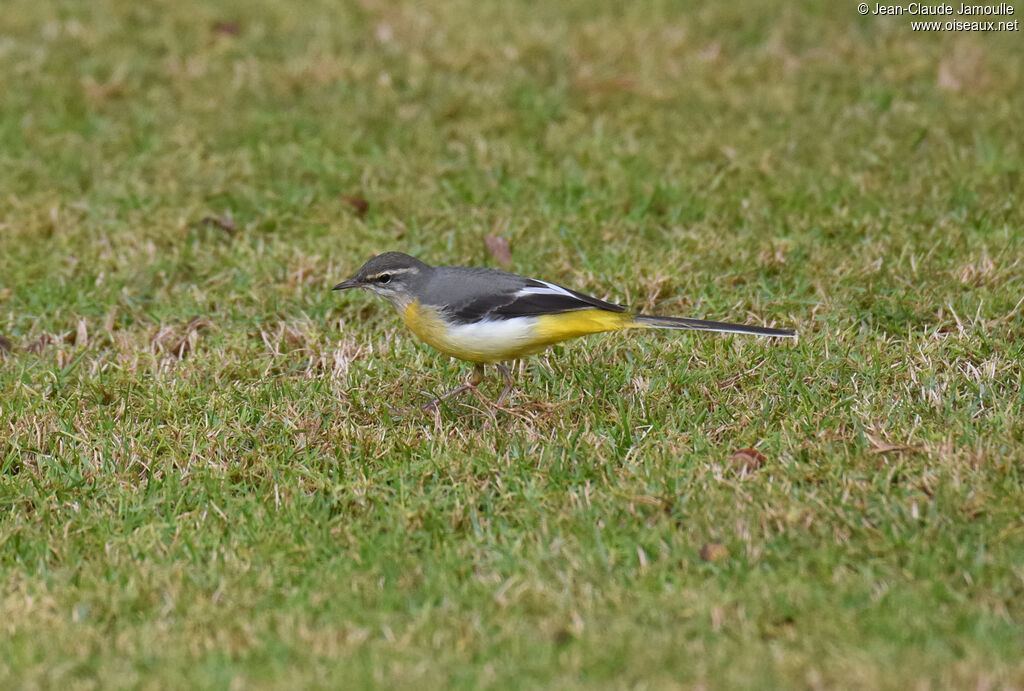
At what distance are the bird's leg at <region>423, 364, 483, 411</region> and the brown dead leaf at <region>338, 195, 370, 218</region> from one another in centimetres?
238

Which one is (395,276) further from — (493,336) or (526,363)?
(526,363)

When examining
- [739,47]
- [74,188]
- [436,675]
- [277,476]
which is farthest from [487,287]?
[739,47]

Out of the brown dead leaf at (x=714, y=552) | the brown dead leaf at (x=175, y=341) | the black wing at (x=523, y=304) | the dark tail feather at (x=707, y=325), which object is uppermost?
the black wing at (x=523, y=304)

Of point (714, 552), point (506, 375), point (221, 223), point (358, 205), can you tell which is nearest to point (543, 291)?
point (506, 375)

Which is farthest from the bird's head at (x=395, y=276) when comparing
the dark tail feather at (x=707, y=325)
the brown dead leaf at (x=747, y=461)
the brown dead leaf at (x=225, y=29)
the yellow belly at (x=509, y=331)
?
the brown dead leaf at (x=225, y=29)

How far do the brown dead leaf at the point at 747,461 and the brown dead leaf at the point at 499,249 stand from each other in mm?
2808

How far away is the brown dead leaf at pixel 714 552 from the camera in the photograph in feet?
15.9

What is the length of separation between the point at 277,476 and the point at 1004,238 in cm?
457

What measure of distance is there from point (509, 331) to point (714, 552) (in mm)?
1605

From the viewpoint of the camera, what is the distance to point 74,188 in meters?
9.03

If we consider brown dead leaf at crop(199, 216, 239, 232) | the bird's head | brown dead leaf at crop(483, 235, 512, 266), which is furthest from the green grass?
the bird's head

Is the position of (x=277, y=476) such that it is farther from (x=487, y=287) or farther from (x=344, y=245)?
(x=344, y=245)

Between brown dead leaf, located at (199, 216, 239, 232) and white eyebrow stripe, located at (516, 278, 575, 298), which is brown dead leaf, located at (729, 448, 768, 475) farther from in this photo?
brown dead leaf, located at (199, 216, 239, 232)

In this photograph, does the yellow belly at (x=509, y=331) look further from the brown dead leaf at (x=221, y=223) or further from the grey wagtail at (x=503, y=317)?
the brown dead leaf at (x=221, y=223)
